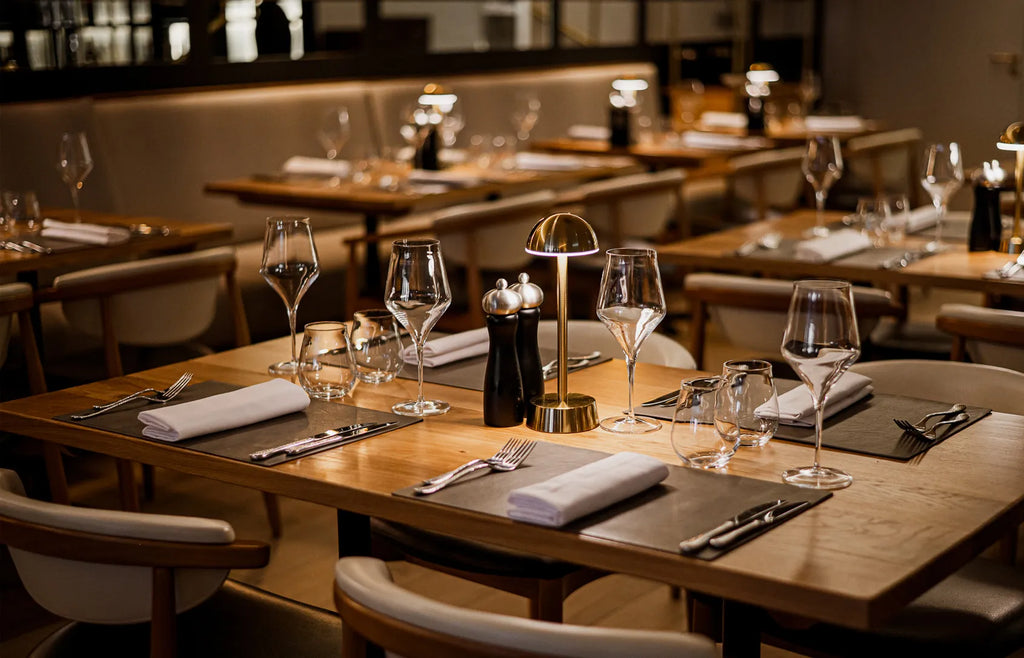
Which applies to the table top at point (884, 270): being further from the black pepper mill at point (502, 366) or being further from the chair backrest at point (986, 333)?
the black pepper mill at point (502, 366)

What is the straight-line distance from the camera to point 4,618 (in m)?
3.09

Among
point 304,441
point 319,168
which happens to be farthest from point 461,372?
point 319,168

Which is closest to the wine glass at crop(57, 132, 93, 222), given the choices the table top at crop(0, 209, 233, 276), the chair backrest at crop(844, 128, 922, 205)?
the table top at crop(0, 209, 233, 276)

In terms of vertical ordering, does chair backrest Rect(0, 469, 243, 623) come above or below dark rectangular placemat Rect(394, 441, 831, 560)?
below

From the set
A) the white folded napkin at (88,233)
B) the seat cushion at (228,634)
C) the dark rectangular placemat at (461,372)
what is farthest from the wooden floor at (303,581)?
the seat cushion at (228,634)

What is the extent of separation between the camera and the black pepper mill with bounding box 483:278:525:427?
1989mm

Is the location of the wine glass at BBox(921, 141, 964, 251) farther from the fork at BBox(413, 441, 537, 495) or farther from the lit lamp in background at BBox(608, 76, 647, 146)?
the lit lamp in background at BBox(608, 76, 647, 146)

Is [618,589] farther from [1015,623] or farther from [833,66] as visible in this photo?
[833,66]

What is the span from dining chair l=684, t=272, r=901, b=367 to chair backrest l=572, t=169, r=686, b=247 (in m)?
1.56

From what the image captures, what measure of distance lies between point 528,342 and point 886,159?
562cm

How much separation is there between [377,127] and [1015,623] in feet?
16.4

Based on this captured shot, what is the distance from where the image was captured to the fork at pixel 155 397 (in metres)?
2.07

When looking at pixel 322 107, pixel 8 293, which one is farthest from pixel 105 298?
pixel 322 107

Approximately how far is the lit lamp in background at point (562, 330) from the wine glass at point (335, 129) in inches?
132
